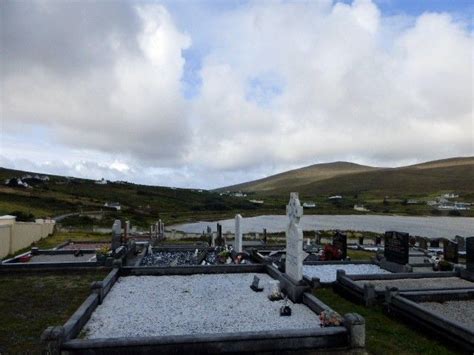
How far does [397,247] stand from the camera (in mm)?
18312

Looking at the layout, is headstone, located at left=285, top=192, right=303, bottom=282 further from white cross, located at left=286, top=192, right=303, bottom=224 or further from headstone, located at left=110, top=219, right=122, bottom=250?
headstone, located at left=110, top=219, right=122, bottom=250

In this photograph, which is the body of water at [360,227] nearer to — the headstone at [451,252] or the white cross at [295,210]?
the headstone at [451,252]

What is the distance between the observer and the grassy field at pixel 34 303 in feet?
30.6

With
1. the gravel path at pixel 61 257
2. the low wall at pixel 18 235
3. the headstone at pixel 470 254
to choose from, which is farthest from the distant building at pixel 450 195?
the gravel path at pixel 61 257

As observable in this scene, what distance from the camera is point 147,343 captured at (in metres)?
8.05

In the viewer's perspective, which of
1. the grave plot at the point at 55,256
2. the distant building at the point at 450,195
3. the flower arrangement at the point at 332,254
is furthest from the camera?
the distant building at the point at 450,195

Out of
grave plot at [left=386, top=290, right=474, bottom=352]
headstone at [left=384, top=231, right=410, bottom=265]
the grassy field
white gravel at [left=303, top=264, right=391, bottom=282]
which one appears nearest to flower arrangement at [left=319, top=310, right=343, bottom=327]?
grave plot at [left=386, top=290, right=474, bottom=352]

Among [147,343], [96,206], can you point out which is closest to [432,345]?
[147,343]

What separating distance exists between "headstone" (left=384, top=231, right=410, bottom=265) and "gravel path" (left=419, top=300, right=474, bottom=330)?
17.0ft

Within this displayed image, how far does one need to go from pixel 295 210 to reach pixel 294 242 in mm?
1018

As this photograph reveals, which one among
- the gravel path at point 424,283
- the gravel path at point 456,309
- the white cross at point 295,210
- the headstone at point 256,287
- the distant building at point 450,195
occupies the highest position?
the distant building at point 450,195

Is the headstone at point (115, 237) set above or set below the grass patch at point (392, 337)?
above

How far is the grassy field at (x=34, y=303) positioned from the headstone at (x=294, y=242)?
659 cm

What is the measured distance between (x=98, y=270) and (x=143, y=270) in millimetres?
2911
